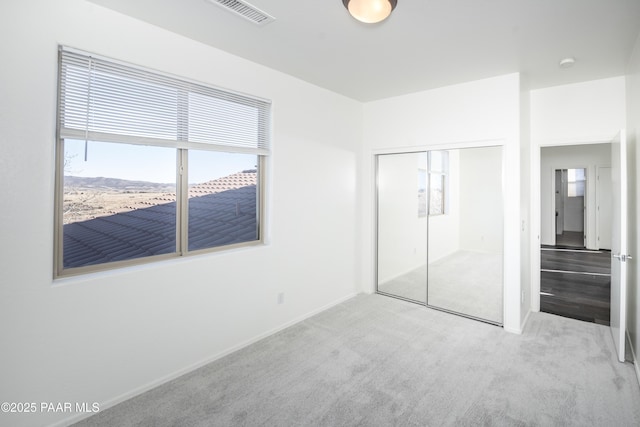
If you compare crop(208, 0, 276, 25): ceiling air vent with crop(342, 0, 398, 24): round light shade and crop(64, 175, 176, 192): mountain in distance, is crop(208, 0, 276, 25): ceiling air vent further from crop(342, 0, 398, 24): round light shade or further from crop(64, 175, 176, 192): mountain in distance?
crop(64, 175, 176, 192): mountain in distance

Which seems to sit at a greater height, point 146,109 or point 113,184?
point 146,109

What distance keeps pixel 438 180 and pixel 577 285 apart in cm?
295

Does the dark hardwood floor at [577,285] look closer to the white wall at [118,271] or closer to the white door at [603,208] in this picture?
the white door at [603,208]

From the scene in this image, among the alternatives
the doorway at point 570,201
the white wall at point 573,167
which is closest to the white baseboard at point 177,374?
the white wall at point 573,167

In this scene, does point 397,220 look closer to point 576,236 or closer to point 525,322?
point 525,322

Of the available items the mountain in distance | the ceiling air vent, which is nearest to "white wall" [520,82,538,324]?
the ceiling air vent

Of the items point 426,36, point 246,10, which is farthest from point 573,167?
point 246,10

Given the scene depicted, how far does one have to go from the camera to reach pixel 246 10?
216cm

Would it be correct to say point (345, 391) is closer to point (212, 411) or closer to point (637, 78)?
point (212, 411)

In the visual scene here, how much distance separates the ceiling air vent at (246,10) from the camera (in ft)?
6.81

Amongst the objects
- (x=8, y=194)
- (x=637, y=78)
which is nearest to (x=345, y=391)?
(x=8, y=194)

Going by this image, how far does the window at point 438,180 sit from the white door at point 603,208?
5.92 meters

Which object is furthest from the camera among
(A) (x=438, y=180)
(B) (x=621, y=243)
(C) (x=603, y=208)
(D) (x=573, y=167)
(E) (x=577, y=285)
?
(D) (x=573, y=167)

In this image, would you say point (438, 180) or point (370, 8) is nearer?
point (370, 8)
